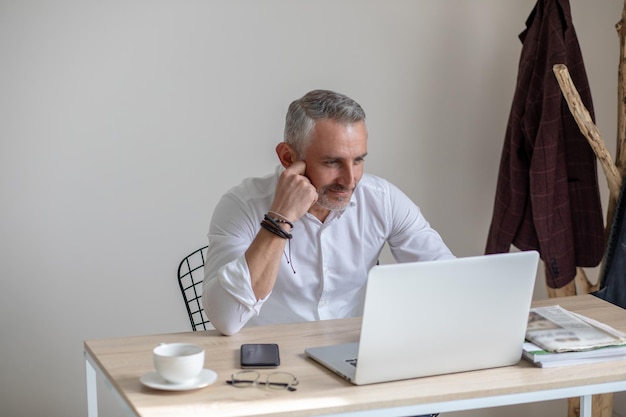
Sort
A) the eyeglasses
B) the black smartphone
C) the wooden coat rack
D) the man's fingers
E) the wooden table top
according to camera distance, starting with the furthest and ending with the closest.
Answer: the wooden coat rack
the man's fingers
the black smartphone
the eyeglasses
the wooden table top

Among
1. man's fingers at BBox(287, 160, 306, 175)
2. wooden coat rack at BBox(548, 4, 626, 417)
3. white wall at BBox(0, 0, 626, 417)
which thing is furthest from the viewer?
white wall at BBox(0, 0, 626, 417)

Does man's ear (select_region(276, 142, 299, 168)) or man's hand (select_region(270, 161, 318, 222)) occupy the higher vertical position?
man's ear (select_region(276, 142, 299, 168))

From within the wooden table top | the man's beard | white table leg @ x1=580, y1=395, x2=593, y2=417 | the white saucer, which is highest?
the man's beard

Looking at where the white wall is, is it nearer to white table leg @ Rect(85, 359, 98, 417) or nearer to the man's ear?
the man's ear

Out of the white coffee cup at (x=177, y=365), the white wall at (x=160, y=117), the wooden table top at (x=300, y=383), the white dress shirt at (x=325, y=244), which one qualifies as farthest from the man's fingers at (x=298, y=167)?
the white wall at (x=160, y=117)

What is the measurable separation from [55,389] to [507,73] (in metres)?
2.08

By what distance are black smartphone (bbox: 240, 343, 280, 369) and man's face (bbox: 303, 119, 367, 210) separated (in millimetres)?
536

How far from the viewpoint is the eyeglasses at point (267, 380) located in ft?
6.25

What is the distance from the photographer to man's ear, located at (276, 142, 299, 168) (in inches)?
101

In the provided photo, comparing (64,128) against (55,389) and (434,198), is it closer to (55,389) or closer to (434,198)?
(55,389)

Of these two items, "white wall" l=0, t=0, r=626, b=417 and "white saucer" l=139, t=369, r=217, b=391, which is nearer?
"white saucer" l=139, t=369, r=217, b=391

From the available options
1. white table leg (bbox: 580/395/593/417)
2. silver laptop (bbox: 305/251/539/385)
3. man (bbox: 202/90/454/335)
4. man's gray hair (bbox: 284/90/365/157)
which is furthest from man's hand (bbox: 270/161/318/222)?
white table leg (bbox: 580/395/593/417)

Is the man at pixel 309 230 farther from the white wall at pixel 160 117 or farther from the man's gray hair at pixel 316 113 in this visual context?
the white wall at pixel 160 117

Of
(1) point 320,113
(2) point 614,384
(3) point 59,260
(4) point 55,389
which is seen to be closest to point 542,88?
(1) point 320,113
